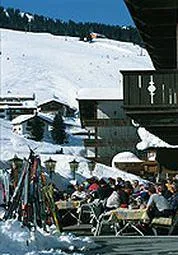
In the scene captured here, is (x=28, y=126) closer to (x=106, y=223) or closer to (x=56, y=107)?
(x=56, y=107)

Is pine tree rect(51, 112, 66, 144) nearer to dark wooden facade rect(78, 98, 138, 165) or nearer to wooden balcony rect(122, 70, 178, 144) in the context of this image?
dark wooden facade rect(78, 98, 138, 165)

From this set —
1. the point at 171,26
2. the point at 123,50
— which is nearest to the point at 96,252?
the point at 171,26

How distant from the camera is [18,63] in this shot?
5945 inches

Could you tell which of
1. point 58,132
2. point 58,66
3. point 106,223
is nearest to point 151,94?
point 106,223

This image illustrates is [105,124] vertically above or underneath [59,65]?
underneath

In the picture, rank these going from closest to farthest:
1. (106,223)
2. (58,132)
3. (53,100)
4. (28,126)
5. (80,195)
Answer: (106,223) < (80,195) < (58,132) < (28,126) < (53,100)

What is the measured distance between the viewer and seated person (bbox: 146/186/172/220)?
1482 centimetres

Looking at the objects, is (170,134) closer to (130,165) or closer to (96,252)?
(96,252)

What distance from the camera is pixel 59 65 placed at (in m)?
156

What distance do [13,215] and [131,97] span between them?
6.28 m

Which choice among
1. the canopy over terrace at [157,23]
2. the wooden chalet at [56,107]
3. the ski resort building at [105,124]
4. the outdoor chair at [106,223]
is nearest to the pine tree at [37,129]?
the wooden chalet at [56,107]

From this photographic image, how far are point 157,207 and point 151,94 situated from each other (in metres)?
4.31

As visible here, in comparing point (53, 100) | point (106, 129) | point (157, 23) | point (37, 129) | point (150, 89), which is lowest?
point (37, 129)

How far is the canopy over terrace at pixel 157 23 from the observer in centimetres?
1788
